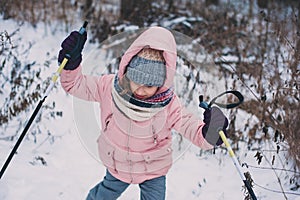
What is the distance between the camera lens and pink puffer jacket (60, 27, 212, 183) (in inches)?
100

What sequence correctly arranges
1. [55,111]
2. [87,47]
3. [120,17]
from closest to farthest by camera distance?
[55,111] → [87,47] → [120,17]

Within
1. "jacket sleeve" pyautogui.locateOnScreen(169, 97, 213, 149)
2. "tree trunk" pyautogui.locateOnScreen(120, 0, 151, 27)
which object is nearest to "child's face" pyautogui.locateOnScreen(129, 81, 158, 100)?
"jacket sleeve" pyautogui.locateOnScreen(169, 97, 213, 149)

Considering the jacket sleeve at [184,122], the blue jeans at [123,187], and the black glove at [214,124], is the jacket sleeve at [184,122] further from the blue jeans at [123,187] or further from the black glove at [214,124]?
the blue jeans at [123,187]

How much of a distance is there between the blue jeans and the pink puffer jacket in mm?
48

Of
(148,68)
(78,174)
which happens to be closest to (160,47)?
(148,68)

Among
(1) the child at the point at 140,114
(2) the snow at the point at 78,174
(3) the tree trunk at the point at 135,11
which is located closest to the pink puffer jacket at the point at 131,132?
(1) the child at the point at 140,114

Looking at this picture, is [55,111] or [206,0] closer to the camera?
[55,111]

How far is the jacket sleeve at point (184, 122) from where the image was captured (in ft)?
8.27

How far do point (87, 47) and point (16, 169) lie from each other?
2.75m

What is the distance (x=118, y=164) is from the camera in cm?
262

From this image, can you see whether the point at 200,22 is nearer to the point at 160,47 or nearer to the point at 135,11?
the point at 135,11

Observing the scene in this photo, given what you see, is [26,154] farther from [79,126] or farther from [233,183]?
[233,183]

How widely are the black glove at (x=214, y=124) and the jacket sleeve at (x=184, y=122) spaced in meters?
0.11

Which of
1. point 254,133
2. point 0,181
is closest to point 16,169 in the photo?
point 0,181
